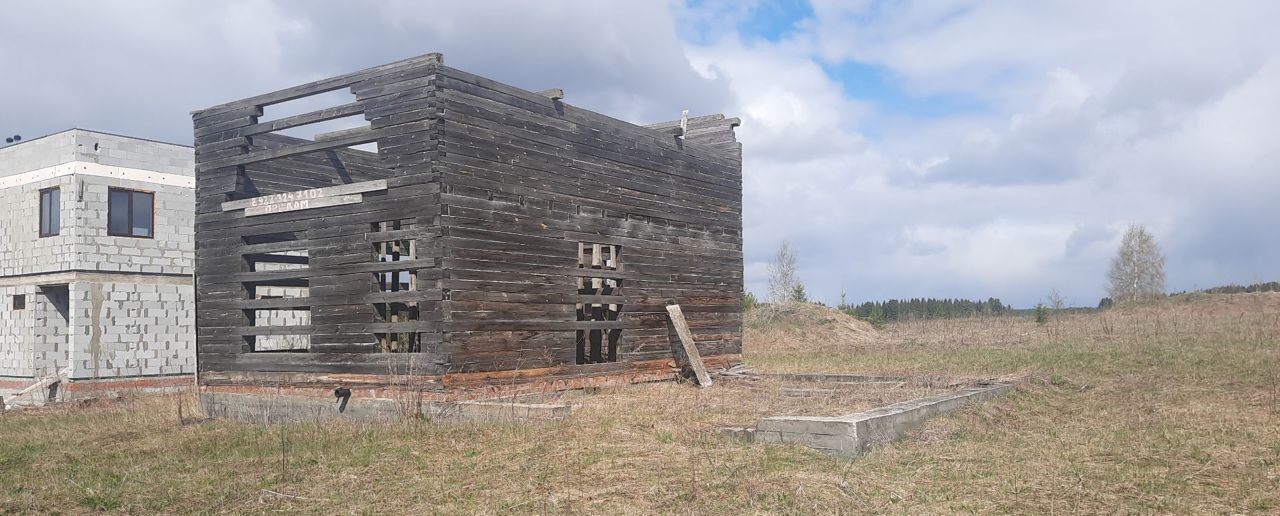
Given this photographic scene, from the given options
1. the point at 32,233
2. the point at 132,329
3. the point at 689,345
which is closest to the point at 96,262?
the point at 132,329

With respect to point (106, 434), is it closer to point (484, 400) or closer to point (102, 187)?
point (484, 400)

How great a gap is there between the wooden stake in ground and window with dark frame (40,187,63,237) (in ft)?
52.3

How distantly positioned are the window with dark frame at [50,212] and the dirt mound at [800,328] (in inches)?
933

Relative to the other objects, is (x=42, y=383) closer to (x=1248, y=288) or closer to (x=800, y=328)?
(x=800, y=328)

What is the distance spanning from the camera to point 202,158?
18.6 metres

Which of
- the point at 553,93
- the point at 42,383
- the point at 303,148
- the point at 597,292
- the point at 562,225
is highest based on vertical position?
the point at 553,93

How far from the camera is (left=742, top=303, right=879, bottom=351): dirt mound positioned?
3966 centimetres

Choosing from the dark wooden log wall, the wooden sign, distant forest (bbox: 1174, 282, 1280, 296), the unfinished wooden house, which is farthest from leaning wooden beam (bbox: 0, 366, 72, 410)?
distant forest (bbox: 1174, 282, 1280, 296)

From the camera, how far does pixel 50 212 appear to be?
81.9ft

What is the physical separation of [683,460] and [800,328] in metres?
32.8

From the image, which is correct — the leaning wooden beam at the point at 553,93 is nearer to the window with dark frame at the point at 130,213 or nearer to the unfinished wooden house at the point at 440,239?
the unfinished wooden house at the point at 440,239

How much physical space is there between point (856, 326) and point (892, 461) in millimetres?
35653

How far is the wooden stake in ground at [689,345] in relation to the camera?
1972 centimetres

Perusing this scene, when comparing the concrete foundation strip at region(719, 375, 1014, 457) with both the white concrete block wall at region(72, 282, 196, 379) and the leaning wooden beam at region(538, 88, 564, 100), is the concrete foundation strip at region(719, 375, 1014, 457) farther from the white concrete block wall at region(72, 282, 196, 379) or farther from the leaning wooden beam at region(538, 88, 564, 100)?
the white concrete block wall at region(72, 282, 196, 379)
